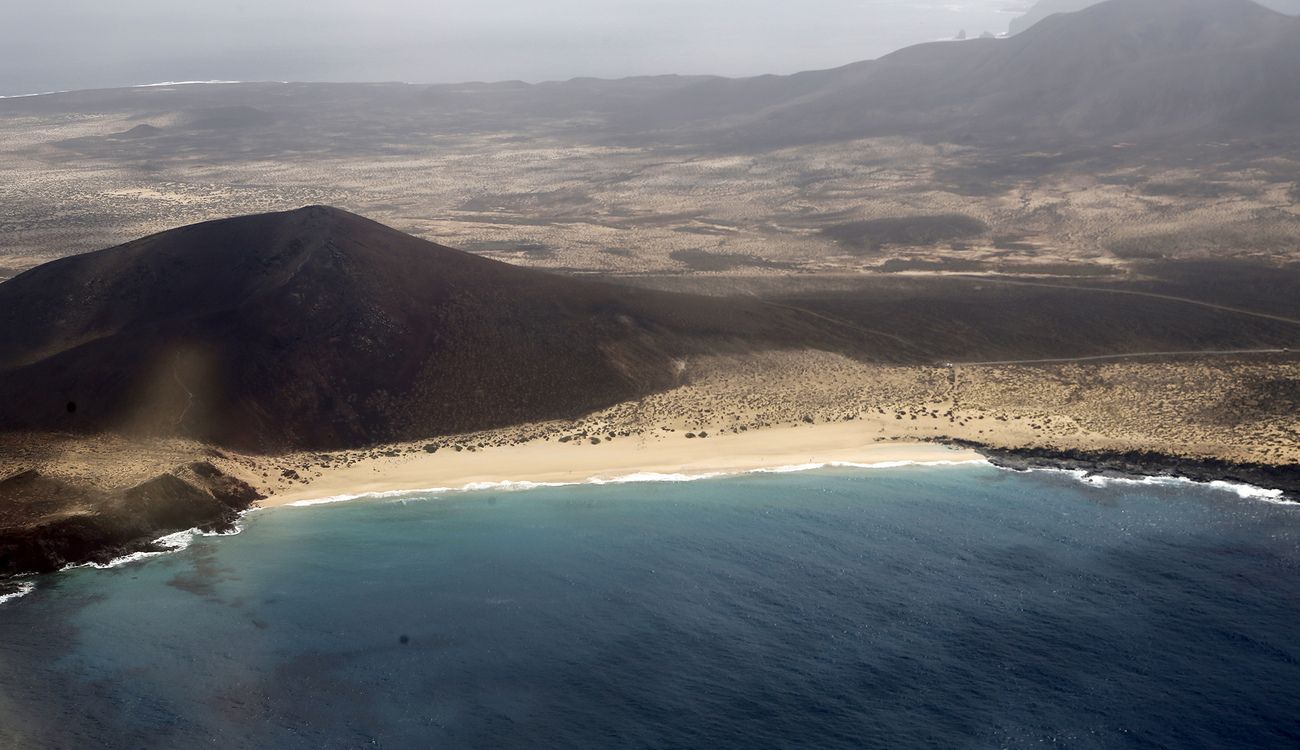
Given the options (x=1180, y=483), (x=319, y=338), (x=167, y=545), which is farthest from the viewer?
(x=319, y=338)

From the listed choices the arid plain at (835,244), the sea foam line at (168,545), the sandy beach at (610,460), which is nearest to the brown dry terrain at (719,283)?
the arid plain at (835,244)

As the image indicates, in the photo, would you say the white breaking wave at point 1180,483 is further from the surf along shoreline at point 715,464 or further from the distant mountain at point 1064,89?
the distant mountain at point 1064,89

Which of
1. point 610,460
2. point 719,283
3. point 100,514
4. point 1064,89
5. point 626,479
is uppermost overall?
point 1064,89

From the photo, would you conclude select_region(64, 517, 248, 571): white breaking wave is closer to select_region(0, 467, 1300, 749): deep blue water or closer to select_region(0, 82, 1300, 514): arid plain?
select_region(0, 467, 1300, 749): deep blue water

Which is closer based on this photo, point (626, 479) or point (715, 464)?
point (626, 479)

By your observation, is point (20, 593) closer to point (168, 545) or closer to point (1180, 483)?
point (168, 545)

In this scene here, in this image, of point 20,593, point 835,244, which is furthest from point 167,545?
point 835,244

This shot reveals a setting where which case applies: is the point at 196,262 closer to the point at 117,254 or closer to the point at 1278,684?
the point at 117,254
